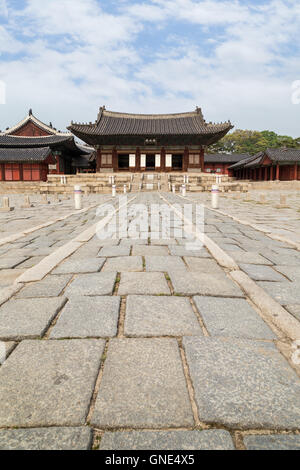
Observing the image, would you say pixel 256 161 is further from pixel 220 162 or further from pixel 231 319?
pixel 231 319

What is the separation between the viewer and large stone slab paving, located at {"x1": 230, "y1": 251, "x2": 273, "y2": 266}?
130 inches

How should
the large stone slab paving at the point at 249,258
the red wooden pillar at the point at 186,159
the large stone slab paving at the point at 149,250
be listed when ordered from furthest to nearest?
the red wooden pillar at the point at 186,159 < the large stone slab paving at the point at 149,250 < the large stone slab paving at the point at 249,258

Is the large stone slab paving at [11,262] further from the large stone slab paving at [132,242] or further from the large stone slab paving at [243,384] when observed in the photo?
the large stone slab paving at [243,384]

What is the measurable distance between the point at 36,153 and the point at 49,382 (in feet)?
95.6

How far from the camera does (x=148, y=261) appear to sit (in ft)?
10.7

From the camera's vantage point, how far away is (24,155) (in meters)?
27.0

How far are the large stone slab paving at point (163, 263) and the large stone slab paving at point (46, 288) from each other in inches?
33.1

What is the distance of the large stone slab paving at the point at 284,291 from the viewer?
2.26 meters

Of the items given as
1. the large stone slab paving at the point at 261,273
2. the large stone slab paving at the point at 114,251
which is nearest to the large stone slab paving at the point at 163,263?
the large stone slab paving at the point at 114,251

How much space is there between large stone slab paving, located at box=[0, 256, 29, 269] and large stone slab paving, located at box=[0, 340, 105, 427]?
1.81 metres

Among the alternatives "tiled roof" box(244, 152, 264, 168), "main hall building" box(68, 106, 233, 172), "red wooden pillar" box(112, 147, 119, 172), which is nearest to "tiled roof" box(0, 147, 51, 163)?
"main hall building" box(68, 106, 233, 172)

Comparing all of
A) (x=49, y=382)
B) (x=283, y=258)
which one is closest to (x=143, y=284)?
(x=49, y=382)

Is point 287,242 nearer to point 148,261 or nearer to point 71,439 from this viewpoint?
point 148,261

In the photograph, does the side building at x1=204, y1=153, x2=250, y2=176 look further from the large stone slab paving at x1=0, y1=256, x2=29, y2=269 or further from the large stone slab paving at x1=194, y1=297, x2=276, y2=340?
the large stone slab paving at x1=194, y1=297, x2=276, y2=340
